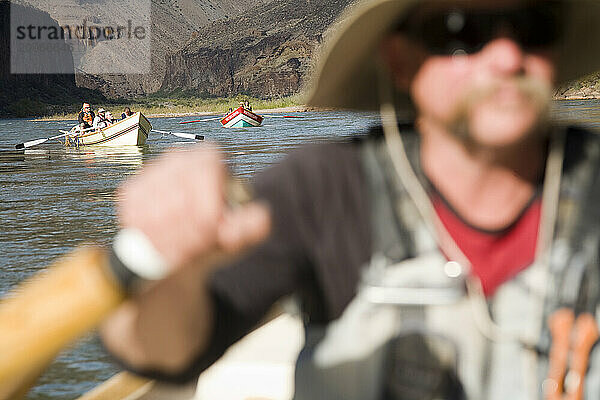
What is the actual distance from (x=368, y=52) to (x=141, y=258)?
794 millimetres

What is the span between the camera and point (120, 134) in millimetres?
25453

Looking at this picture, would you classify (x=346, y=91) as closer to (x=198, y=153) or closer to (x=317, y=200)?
(x=317, y=200)

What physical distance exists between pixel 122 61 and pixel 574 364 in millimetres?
166438

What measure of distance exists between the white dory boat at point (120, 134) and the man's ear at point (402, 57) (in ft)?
77.7

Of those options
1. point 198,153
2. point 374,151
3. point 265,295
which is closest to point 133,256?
point 198,153

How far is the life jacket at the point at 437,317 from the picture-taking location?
55.8 inches

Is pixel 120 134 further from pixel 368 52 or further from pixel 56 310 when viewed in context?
pixel 56 310

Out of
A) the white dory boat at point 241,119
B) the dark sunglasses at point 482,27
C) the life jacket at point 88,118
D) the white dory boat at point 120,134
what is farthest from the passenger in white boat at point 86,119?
the dark sunglasses at point 482,27

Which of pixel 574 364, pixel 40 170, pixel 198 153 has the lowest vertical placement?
pixel 40 170

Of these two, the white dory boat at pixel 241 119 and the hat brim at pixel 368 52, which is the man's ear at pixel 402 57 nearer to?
the hat brim at pixel 368 52

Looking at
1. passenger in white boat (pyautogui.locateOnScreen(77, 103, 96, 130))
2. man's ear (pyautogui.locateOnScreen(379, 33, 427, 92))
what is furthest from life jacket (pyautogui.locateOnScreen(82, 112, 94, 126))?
man's ear (pyautogui.locateOnScreen(379, 33, 427, 92))

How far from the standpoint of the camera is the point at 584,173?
1.53 metres

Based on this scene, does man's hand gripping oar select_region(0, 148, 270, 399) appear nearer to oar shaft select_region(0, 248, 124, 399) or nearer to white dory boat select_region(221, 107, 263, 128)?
oar shaft select_region(0, 248, 124, 399)

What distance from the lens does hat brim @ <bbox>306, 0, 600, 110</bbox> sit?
1.51 m
